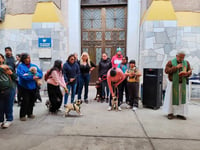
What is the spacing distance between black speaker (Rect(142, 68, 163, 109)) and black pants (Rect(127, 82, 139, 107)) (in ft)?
1.07

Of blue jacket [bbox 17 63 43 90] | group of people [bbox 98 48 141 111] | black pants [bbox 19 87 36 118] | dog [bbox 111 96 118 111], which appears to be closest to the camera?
blue jacket [bbox 17 63 43 90]

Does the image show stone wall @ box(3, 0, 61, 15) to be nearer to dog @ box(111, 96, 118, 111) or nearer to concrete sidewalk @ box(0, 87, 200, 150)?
concrete sidewalk @ box(0, 87, 200, 150)

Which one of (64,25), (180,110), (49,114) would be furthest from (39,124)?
(64,25)

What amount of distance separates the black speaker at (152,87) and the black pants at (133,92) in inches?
12.9

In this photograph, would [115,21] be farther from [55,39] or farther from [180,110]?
[180,110]

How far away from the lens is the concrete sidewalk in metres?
2.69

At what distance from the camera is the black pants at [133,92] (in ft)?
16.2

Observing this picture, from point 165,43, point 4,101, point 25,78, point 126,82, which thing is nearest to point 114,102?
point 126,82

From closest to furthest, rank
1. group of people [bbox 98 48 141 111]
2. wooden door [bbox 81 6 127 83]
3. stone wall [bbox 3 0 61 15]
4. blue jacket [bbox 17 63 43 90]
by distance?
blue jacket [bbox 17 63 43 90]
group of people [bbox 98 48 141 111]
stone wall [bbox 3 0 61 15]
wooden door [bbox 81 6 127 83]

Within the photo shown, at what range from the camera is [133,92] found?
4.98 meters

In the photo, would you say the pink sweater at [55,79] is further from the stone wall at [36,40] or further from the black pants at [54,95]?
the stone wall at [36,40]

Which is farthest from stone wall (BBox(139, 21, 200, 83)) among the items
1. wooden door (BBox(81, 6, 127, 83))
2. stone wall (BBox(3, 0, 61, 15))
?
stone wall (BBox(3, 0, 61, 15))

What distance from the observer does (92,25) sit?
8398 mm

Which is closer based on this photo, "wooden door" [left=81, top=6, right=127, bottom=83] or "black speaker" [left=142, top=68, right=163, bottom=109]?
"black speaker" [left=142, top=68, right=163, bottom=109]
